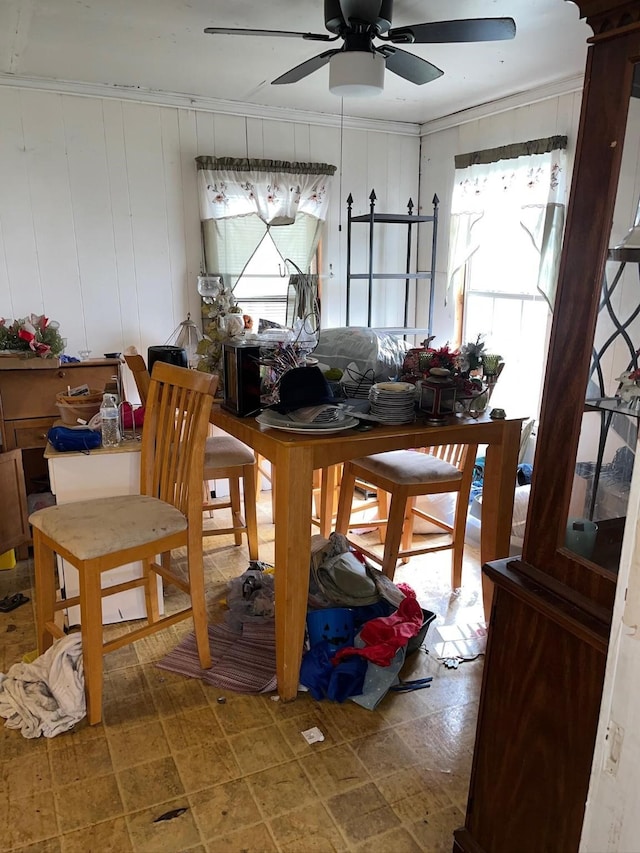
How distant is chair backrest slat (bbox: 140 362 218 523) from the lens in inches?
81.6

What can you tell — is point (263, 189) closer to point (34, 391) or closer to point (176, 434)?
point (34, 391)

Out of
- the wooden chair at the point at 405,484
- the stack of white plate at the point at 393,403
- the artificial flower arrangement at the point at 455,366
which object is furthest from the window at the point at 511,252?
the stack of white plate at the point at 393,403

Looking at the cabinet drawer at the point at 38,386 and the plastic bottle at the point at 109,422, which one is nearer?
the plastic bottle at the point at 109,422

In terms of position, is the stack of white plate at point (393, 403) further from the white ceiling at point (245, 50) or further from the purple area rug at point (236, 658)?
the white ceiling at point (245, 50)

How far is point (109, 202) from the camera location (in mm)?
3803

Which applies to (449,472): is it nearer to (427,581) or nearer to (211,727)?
(427,581)

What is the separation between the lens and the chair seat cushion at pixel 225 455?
2.90 meters

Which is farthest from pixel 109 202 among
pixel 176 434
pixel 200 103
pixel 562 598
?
pixel 562 598

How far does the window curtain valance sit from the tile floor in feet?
9.37

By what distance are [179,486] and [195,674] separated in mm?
687

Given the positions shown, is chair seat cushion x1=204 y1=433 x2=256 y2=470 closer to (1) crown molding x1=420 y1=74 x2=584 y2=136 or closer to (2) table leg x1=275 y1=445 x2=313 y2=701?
(2) table leg x1=275 y1=445 x2=313 y2=701

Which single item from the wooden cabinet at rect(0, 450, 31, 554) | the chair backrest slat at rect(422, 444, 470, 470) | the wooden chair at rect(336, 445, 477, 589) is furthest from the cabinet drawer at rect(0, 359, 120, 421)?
the chair backrest slat at rect(422, 444, 470, 470)

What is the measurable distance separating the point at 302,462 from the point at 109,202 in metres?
2.70

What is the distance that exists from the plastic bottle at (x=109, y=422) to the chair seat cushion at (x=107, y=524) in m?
0.31
